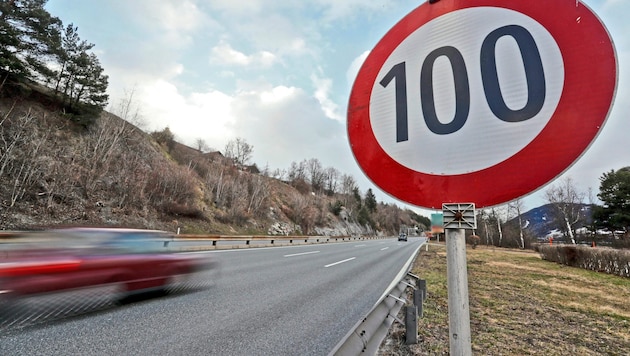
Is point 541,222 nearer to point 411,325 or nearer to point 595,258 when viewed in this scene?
point 595,258

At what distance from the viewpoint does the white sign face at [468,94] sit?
939 mm

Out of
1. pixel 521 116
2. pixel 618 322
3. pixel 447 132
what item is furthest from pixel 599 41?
pixel 618 322

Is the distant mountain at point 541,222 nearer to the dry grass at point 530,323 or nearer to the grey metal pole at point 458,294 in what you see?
the dry grass at point 530,323

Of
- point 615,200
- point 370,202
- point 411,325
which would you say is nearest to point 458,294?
point 411,325

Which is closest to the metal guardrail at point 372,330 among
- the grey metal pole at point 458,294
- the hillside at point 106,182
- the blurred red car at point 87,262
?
the grey metal pole at point 458,294

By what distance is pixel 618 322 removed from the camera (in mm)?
4730

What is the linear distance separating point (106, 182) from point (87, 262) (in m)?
27.4

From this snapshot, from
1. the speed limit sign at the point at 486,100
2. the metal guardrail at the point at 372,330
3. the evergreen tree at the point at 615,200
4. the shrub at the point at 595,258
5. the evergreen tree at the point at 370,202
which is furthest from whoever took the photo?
the evergreen tree at the point at 370,202

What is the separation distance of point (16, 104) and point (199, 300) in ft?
107

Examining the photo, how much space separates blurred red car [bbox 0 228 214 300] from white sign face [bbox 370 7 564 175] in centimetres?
504

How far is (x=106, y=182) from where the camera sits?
2598 centimetres

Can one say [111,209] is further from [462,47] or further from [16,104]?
[462,47]

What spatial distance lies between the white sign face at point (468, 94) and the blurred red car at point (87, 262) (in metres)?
5.04

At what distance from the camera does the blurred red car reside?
362 centimetres
